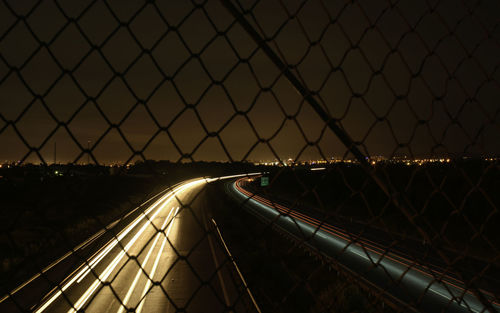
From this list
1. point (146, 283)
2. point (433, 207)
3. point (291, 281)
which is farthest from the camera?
point (433, 207)

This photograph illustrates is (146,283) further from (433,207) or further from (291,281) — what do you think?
(433,207)

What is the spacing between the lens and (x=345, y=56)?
177cm

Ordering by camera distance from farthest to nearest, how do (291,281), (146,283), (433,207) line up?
(433,207)
(146,283)
(291,281)

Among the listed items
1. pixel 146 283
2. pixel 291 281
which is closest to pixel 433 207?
pixel 291 281

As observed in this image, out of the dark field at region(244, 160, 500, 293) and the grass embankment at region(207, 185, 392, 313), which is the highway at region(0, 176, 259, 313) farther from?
the dark field at region(244, 160, 500, 293)

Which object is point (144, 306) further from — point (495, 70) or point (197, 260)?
point (495, 70)

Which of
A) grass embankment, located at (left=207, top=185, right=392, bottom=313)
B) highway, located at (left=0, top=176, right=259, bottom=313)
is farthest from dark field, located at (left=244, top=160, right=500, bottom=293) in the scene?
highway, located at (left=0, top=176, right=259, bottom=313)

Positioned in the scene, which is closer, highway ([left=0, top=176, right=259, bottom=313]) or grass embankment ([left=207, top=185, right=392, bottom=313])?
grass embankment ([left=207, top=185, right=392, bottom=313])

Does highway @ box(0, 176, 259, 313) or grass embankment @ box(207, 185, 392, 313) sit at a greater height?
highway @ box(0, 176, 259, 313)

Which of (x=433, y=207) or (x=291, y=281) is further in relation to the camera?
(x=433, y=207)

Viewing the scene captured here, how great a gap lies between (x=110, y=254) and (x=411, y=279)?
1330cm

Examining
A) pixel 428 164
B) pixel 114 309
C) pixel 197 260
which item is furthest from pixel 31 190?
pixel 197 260

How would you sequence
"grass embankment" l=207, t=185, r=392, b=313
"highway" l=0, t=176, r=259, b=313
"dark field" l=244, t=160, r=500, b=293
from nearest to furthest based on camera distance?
"dark field" l=244, t=160, r=500, b=293, "grass embankment" l=207, t=185, r=392, b=313, "highway" l=0, t=176, r=259, b=313

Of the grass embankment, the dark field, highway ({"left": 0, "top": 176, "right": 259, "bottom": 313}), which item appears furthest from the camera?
highway ({"left": 0, "top": 176, "right": 259, "bottom": 313})
